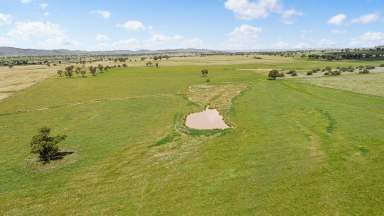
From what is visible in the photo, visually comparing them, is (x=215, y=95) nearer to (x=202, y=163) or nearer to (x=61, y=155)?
(x=61, y=155)

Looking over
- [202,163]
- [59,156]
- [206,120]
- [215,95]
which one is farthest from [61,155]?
[215,95]

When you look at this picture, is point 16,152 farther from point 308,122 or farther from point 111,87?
point 111,87

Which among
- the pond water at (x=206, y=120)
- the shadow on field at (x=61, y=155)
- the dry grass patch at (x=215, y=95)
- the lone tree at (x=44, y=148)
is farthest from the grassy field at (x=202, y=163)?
the dry grass patch at (x=215, y=95)

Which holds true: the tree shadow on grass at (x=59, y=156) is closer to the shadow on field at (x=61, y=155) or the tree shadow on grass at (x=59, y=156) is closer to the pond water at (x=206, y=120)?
the shadow on field at (x=61, y=155)

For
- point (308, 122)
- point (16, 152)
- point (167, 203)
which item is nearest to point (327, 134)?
point (308, 122)

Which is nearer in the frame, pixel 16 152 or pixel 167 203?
pixel 167 203

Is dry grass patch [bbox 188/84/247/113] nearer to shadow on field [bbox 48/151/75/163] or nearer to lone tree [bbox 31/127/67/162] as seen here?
shadow on field [bbox 48/151/75/163]
